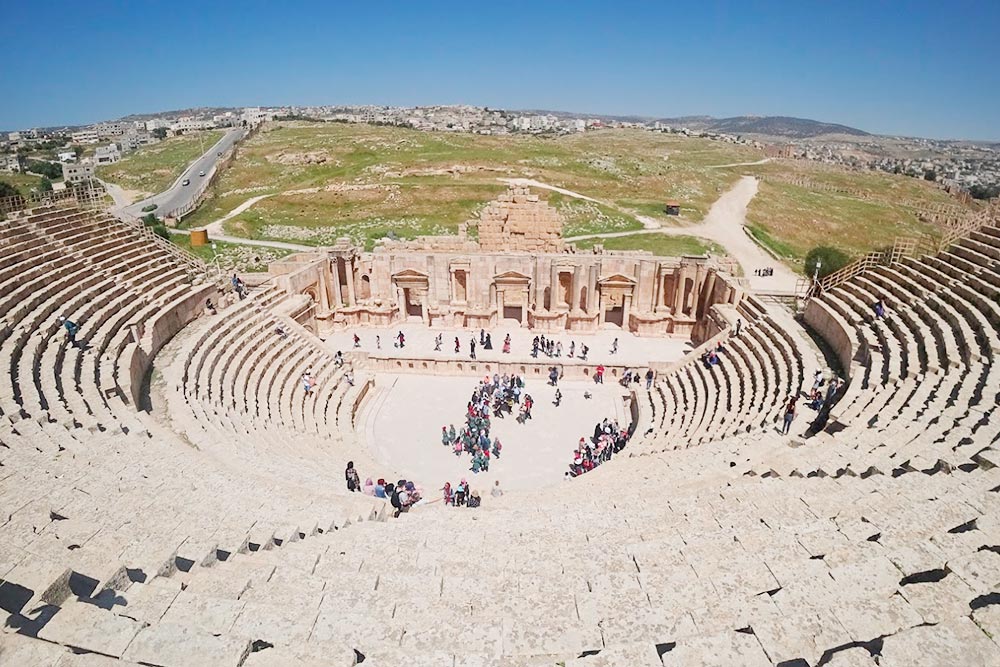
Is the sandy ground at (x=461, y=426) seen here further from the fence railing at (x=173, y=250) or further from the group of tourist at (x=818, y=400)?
the fence railing at (x=173, y=250)

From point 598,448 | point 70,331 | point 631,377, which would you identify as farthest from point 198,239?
point 598,448

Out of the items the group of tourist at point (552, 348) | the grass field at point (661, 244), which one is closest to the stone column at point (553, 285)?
the group of tourist at point (552, 348)

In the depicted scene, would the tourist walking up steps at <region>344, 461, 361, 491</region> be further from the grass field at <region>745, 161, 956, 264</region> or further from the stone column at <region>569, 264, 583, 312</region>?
the grass field at <region>745, 161, 956, 264</region>

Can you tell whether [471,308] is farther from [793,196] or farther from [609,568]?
[793,196]

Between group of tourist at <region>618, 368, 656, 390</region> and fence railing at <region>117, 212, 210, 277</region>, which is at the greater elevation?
fence railing at <region>117, 212, 210, 277</region>

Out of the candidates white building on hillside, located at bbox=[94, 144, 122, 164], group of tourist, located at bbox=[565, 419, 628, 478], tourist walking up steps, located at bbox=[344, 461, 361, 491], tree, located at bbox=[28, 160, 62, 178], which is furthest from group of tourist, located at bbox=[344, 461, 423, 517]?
white building on hillside, located at bbox=[94, 144, 122, 164]

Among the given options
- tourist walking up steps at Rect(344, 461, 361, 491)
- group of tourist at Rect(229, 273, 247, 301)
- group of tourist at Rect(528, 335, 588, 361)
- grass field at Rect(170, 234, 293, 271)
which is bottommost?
group of tourist at Rect(528, 335, 588, 361)

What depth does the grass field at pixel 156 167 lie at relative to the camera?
76812 millimetres

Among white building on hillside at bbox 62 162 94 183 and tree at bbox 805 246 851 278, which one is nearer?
tree at bbox 805 246 851 278

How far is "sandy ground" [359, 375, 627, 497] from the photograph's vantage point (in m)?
17.7

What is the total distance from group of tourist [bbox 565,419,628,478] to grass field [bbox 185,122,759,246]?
27.8 metres

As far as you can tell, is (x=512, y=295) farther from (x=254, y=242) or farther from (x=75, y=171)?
(x=75, y=171)

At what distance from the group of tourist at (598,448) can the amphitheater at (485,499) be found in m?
0.85

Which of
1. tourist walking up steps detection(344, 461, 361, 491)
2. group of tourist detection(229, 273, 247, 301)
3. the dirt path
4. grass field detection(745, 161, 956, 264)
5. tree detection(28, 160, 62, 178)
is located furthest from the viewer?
tree detection(28, 160, 62, 178)
